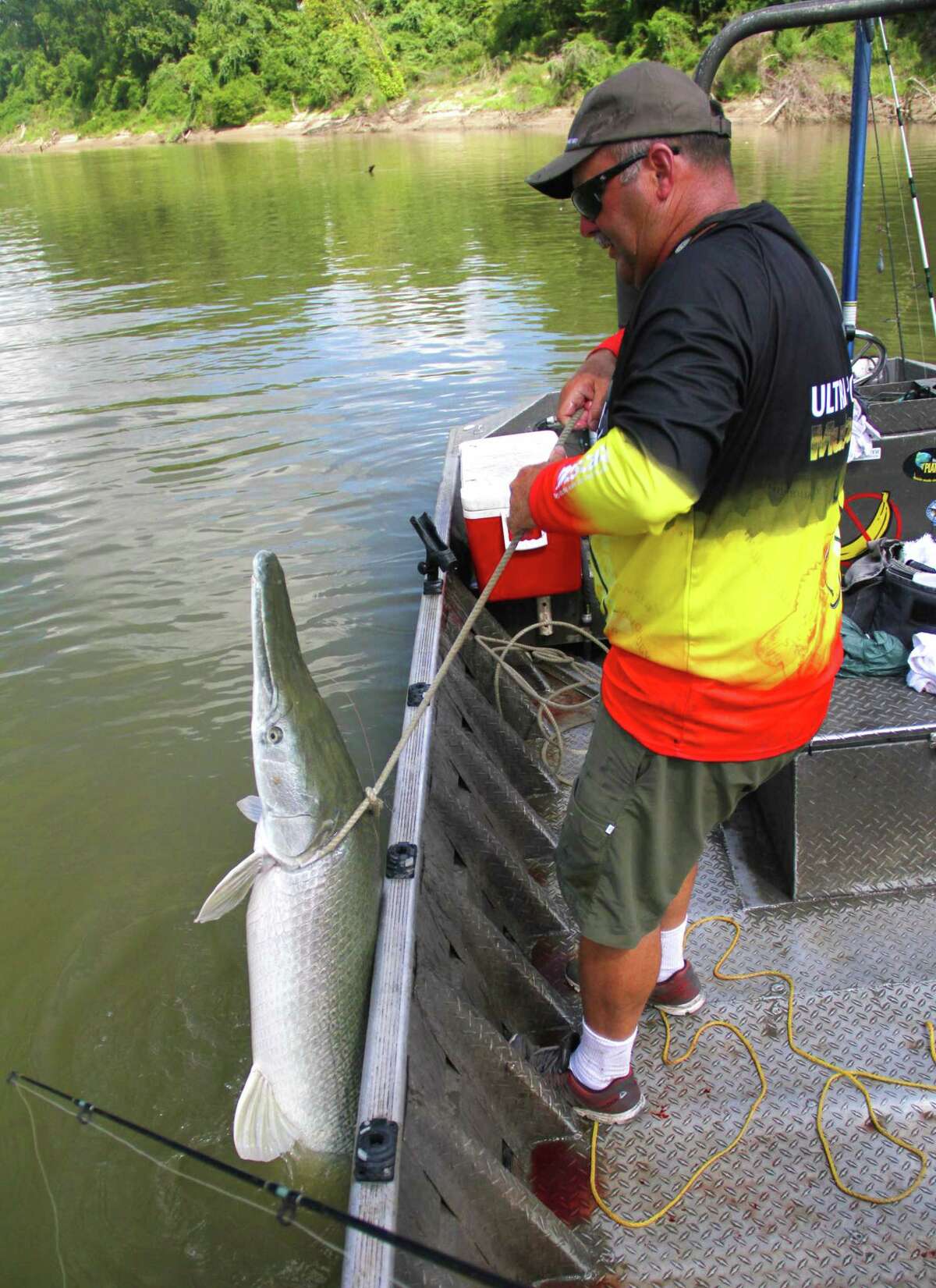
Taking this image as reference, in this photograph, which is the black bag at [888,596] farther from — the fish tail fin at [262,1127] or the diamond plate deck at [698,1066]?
the fish tail fin at [262,1127]

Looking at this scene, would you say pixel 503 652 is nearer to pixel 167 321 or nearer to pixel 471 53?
pixel 167 321

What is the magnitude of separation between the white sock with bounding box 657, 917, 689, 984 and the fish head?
3.43 ft

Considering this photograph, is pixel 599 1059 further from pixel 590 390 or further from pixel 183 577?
pixel 183 577

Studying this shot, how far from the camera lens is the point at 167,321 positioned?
1479 cm

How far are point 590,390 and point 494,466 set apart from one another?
219 centimetres

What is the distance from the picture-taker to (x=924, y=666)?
3.50 meters

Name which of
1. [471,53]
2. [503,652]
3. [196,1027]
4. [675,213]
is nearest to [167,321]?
[503,652]

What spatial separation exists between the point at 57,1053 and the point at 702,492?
3115 millimetres

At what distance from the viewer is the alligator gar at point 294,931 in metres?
2.35

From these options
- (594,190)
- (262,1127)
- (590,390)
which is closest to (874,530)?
(590,390)

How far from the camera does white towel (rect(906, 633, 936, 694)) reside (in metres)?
3.48

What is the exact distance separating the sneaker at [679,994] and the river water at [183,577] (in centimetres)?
109

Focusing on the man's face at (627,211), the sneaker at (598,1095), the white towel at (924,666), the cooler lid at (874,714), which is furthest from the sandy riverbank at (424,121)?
the sneaker at (598,1095)

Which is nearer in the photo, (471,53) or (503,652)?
(503,652)
